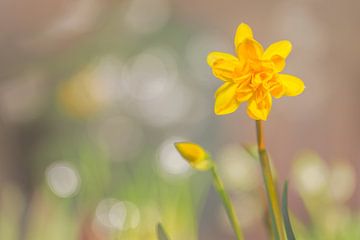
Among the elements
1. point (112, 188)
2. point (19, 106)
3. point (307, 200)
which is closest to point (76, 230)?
point (112, 188)

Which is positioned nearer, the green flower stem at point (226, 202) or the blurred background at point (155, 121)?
the green flower stem at point (226, 202)

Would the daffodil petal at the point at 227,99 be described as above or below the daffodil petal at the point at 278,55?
below

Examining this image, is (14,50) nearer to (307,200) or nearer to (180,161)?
(180,161)

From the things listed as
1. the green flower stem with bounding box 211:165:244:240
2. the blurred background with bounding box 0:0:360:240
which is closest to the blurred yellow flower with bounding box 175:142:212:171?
the green flower stem with bounding box 211:165:244:240

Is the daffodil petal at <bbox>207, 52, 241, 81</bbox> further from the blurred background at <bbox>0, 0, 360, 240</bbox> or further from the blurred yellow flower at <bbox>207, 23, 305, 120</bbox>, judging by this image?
the blurred background at <bbox>0, 0, 360, 240</bbox>

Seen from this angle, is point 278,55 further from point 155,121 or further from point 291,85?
point 155,121

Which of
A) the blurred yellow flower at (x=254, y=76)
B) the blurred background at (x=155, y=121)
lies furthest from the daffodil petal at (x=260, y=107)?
the blurred background at (x=155, y=121)

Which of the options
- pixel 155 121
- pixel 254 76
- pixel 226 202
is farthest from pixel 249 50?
pixel 155 121

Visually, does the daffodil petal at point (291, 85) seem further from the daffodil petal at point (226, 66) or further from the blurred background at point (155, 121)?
the blurred background at point (155, 121)
